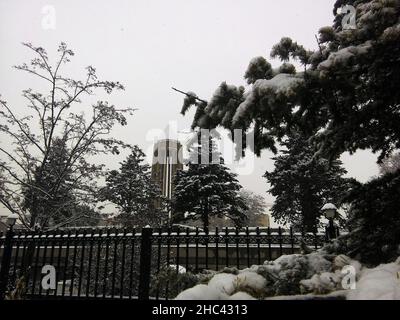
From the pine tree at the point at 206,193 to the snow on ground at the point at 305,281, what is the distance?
1975 centimetres

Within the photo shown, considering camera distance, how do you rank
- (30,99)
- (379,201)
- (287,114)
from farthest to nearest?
(30,99) < (379,201) < (287,114)

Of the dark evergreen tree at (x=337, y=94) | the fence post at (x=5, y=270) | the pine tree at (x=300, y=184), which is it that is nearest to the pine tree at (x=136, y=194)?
the pine tree at (x=300, y=184)

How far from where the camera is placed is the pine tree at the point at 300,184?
84.1 ft

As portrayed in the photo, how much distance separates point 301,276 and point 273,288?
0.42 metres

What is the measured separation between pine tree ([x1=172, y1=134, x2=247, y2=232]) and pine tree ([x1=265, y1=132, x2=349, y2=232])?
420 cm

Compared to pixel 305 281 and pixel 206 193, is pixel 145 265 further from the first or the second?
pixel 206 193

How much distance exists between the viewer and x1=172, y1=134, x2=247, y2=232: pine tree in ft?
81.1

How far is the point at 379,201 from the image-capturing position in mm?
4531

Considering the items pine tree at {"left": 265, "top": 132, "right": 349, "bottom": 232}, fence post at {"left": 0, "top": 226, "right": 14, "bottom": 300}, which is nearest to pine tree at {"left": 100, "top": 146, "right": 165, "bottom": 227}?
pine tree at {"left": 265, "top": 132, "right": 349, "bottom": 232}

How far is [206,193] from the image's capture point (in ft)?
81.3

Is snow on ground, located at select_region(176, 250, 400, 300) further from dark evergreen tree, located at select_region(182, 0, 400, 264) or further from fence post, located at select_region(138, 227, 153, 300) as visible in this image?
fence post, located at select_region(138, 227, 153, 300)

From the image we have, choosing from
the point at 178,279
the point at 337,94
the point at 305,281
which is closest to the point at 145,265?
the point at 178,279
